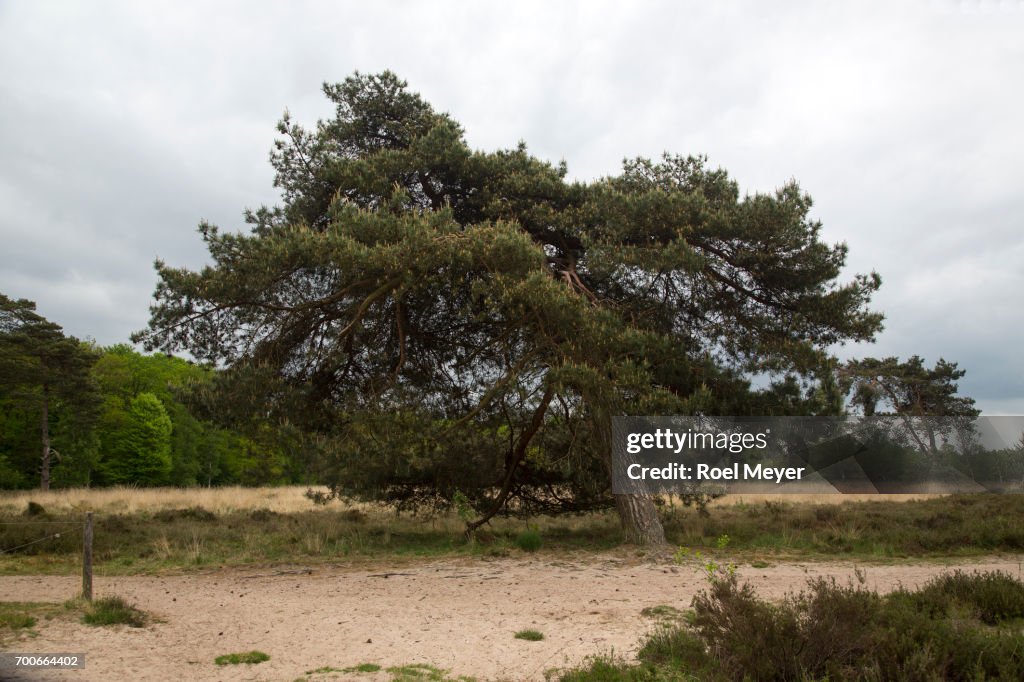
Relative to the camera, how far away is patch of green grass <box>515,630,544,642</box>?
703cm

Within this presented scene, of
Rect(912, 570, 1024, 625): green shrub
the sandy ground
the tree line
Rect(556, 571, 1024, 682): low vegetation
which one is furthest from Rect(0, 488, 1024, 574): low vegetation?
Rect(556, 571, 1024, 682): low vegetation

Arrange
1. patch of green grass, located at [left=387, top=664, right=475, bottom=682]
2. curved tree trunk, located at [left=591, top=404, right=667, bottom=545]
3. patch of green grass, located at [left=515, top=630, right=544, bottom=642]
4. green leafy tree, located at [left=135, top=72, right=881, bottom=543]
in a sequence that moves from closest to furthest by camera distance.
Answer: patch of green grass, located at [left=387, top=664, right=475, bottom=682] → patch of green grass, located at [left=515, top=630, right=544, bottom=642] → green leafy tree, located at [left=135, top=72, right=881, bottom=543] → curved tree trunk, located at [left=591, top=404, right=667, bottom=545]

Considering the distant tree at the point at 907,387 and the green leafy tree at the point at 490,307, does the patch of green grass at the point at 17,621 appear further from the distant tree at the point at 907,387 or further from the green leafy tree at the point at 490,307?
the distant tree at the point at 907,387

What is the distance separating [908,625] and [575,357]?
270 inches

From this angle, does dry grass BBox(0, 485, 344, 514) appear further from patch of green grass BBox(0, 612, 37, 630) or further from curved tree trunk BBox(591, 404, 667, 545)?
patch of green grass BBox(0, 612, 37, 630)

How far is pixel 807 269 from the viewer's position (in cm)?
1278

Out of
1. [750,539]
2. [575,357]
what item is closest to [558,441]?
[575,357]

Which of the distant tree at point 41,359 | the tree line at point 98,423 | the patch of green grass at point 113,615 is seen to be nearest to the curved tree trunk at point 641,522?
the tree line at point 98,423

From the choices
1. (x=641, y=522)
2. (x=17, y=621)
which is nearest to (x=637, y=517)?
(x=641, y=522)

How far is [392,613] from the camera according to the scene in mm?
8617

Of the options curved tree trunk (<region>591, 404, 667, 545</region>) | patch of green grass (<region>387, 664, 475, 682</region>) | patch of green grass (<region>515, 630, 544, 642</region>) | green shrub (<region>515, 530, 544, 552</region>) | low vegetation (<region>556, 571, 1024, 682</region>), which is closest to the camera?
low vegetation (<region>556, 571, 1024, 682</region>)

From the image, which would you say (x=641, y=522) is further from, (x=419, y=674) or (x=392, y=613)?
(x=419, y=674)

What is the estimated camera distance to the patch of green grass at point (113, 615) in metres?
7.86

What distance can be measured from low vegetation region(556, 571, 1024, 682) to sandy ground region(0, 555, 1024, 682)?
0.80m
